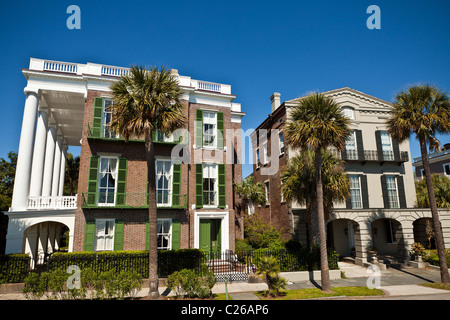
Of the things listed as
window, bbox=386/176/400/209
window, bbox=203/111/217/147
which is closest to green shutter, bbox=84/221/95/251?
window, bbox=203/111/217/147

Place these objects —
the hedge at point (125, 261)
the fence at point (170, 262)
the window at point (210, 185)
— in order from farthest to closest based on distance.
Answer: the window at point (210, 185)
the hedge at point (125, 261)
the fence at point (170, 262)

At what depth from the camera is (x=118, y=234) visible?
1778cm

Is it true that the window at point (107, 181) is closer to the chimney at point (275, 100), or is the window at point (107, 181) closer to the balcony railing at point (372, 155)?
the chimney at point (275, 100)

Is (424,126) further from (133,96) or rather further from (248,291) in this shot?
(133,96)

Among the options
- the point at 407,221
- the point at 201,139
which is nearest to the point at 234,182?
the point at 201,139

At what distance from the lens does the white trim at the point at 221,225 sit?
19.5 m

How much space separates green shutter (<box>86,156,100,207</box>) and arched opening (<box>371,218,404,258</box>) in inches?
833

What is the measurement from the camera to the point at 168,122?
510 inches

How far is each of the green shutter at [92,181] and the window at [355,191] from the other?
18.9 metres

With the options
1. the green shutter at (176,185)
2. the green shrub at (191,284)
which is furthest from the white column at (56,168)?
the green shrub at (191,284)

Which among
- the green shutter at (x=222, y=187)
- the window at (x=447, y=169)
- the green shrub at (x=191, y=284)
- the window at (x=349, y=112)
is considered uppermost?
the window at (x=349, y=112)

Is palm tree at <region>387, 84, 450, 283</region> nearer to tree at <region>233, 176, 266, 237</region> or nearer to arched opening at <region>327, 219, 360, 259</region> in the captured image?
arched opening at <region>327, 219, 360, 259</region>

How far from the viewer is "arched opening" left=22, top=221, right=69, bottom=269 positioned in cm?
1736

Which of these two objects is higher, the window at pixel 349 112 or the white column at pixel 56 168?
the window at pixel 349 112
